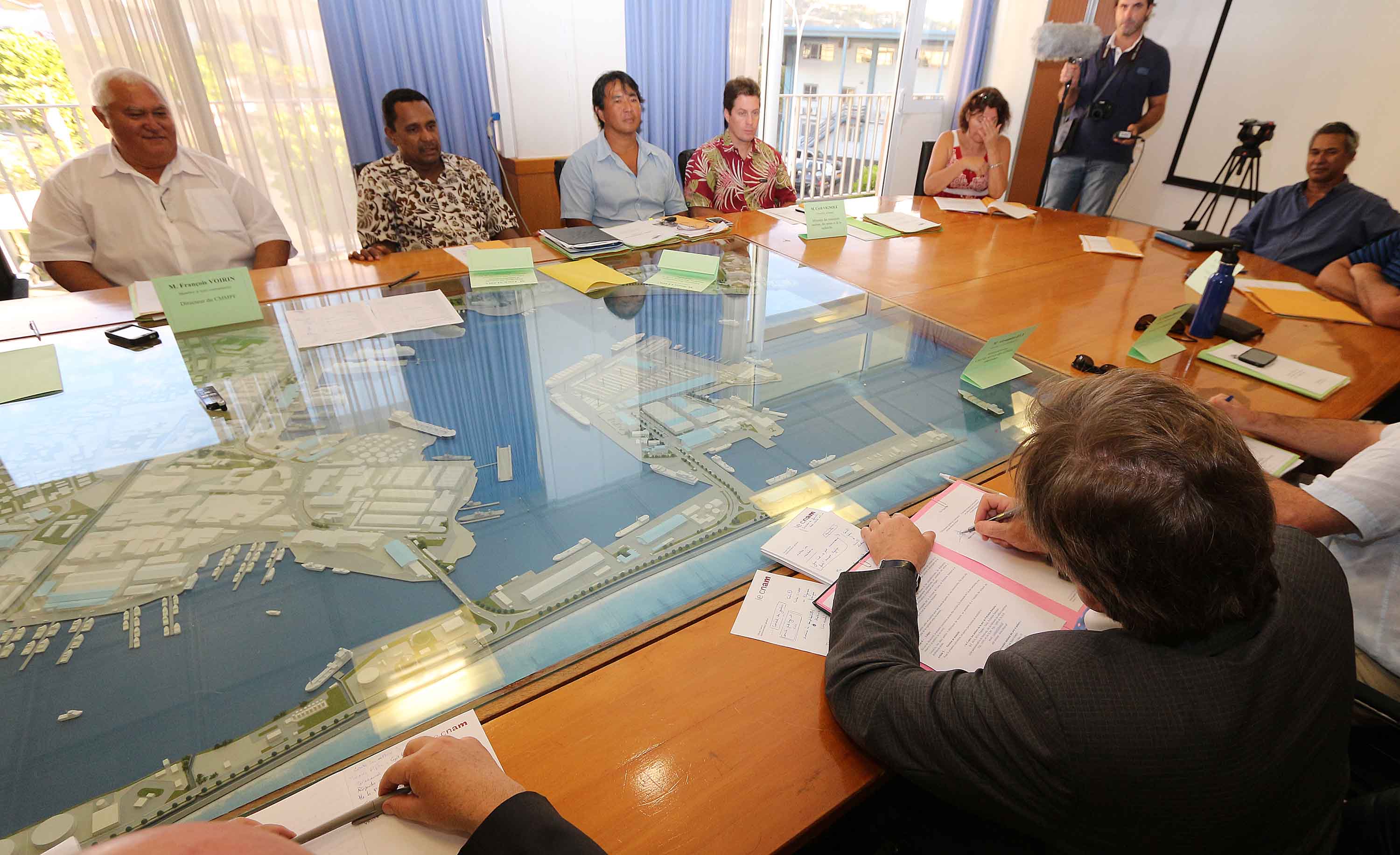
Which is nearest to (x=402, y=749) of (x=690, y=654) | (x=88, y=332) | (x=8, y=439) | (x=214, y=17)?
(x=690, y=654)

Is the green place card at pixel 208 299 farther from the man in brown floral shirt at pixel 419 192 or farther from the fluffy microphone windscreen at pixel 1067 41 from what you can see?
the fluffy microphone windscreen at pixel 1067 41

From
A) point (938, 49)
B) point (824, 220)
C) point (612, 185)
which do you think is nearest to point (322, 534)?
point (824, 220)

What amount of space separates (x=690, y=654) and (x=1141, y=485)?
19.4 inches

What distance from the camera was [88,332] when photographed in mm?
1459

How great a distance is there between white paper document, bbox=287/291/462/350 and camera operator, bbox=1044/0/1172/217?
3.89 meters

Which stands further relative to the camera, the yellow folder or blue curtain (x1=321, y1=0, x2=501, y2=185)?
blue curtain (x1=321, y1=0, x2=501, y2=185)

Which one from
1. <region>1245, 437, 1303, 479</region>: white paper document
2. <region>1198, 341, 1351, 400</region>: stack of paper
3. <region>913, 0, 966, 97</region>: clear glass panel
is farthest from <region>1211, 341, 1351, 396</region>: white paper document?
<region>913, 0, 966, 97</region>: clear glass panel

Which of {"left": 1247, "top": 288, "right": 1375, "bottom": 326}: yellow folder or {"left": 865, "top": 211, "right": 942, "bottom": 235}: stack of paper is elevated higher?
{"left": 865, "top": 211, "right": 942, "bottom": 235}: stack of paper

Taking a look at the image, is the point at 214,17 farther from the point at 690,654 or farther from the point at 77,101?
the point at 690,654

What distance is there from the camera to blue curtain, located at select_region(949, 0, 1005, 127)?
16.2 ft

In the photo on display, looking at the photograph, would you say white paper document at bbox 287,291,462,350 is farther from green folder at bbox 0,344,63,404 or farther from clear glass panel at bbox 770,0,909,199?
clear glass panel at bbox 770,0,909,199

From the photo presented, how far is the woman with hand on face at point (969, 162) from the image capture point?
314 centimetres

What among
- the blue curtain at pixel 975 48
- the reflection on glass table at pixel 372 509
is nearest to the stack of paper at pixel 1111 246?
the reflection on glass table at pixel 372 509

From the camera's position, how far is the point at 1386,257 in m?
1.93
